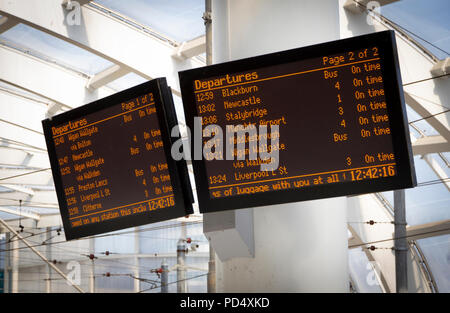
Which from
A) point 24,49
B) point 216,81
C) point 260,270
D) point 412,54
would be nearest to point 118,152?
point 216,81

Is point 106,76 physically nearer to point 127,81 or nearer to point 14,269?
point 127,81

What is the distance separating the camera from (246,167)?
17.8 ft

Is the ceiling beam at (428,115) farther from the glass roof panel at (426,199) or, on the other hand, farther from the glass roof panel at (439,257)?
the glass roof panel at (439,257)

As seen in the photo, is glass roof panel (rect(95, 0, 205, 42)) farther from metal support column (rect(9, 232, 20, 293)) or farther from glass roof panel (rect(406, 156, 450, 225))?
metal support column (rect(9, 232, 20, 293))

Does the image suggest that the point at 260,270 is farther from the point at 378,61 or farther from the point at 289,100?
the point at 378,61

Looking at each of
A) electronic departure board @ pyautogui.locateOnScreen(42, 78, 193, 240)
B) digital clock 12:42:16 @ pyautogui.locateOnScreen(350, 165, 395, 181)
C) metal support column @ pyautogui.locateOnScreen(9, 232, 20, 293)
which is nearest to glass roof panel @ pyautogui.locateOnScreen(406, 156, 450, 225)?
electronic departure board @ pyautogui.locateOnScreen(42, 78, 193, 240)

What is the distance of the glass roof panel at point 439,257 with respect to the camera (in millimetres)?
16938

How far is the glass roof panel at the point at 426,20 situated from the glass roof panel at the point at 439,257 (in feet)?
24.3

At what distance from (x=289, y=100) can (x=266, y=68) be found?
33 centimetres

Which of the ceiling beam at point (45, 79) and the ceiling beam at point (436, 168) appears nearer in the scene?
the ceiling beam at point (45, 79)

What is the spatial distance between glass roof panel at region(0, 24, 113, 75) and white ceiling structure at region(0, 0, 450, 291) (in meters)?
0.02

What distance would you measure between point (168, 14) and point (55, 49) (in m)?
3.02

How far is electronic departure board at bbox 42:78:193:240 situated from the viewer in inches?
232
